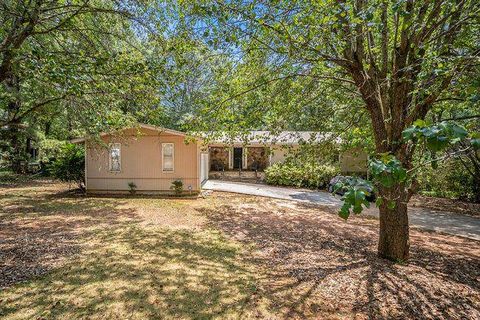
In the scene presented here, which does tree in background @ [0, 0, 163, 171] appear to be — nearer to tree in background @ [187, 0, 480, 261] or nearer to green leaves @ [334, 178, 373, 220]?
tree in background @ [187, 0, 480, 261]

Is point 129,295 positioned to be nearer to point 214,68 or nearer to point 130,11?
point 214,68

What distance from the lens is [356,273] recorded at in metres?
4.84

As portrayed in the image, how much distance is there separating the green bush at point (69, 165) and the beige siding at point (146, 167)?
46 cm

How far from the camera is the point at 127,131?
1272cm

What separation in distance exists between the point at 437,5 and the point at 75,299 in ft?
22.1

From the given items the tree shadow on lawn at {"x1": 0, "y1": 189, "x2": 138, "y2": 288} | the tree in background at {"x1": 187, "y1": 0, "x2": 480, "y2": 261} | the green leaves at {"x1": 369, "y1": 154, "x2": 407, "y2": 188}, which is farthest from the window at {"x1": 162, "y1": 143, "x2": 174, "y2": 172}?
the green leaves at {"x1": 369, "y1": 154, "x2": 407, "y2": 188}

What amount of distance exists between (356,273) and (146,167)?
1071 centimetres

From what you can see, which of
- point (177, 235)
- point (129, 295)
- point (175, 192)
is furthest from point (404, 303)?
point (175, 192)

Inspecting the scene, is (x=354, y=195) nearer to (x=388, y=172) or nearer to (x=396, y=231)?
(x=388, y=172)

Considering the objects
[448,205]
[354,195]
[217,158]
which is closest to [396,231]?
[354,195]

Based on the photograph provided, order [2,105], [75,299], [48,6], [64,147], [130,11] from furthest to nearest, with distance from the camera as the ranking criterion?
1. [64,147]
2. [2,105]
3. [130,11]
4. [48,6]
5. [75,299]

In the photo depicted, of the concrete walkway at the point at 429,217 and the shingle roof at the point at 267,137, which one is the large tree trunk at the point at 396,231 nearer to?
the shingle roof at the point at 267,137

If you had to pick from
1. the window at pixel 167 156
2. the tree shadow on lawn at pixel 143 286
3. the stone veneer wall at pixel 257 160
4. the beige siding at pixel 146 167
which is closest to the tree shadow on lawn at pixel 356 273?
the tree shadow on lawn at pixel 143 286

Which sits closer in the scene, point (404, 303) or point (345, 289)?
point (404, 303)
